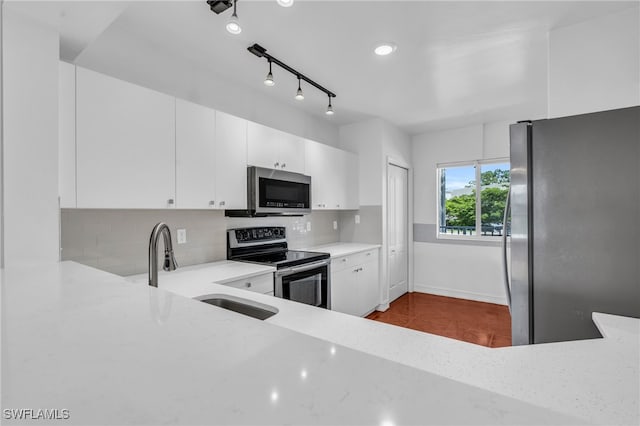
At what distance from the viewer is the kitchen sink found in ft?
4.32

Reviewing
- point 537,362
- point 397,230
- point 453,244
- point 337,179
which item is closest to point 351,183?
point 337,179

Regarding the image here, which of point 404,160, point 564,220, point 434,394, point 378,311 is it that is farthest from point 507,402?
point 404,160

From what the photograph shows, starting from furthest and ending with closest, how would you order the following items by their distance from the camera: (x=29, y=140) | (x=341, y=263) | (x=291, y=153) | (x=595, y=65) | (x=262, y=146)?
(x=341, y=263) → (x=291, y=153) → (x=262, y=146) → (x=595, y=65) → (x=29, y=140)

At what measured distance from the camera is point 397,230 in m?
4.45

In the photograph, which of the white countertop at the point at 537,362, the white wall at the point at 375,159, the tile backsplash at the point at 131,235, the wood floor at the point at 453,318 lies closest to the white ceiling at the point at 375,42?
the white wall at the point at 375,159

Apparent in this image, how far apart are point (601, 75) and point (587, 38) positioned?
0.28 m

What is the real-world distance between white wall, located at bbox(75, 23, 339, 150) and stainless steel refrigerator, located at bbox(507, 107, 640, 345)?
2.36m

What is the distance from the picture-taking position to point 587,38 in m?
1.89

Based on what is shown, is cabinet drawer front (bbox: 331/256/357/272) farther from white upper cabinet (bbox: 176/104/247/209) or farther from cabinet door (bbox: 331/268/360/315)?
white upper cabinet (bbox: 176/104/247/209)

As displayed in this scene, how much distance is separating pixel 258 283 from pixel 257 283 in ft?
0.03

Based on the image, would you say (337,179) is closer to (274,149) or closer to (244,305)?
(274,149)

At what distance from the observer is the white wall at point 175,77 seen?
2004 mm

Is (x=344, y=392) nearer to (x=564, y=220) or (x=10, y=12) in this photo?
(x=564, y=220)

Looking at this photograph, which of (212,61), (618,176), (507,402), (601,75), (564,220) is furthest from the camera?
(212,61)
